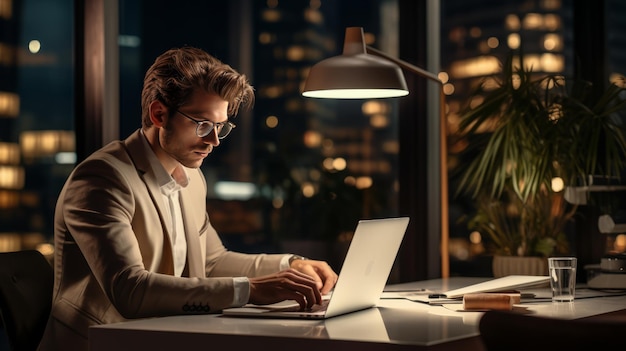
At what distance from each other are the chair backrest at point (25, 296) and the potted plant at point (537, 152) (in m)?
2.03

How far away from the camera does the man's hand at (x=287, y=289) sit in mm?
2570

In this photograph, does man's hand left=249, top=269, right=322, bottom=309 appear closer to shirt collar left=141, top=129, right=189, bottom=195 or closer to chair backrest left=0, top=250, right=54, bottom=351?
shirt collar left=141, top=129, right=189, bottom=195

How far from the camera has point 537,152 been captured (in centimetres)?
411

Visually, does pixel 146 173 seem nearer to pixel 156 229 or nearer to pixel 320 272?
pixel 156 229

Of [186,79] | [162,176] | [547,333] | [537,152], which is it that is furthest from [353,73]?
[547,333]

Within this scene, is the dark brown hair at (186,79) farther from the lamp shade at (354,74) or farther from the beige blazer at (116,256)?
the lamp shade at (354,74)

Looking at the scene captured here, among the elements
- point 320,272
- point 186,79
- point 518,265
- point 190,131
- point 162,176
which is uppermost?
point 186,79

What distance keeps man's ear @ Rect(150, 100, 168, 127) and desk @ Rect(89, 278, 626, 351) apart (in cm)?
78

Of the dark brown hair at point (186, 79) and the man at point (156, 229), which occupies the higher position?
the dark brown hair at point (186, 79)

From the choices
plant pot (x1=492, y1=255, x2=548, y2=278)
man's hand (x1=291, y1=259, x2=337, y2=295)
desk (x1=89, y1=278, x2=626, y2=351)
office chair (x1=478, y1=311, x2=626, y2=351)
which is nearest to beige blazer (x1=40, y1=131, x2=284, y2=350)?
desk (x1=89, y1=278, x2=626, y2=351)

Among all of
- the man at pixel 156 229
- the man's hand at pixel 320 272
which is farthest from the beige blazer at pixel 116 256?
the man's hand at pixel 320 272

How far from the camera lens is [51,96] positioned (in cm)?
339

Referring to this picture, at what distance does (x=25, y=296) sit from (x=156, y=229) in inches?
17.0

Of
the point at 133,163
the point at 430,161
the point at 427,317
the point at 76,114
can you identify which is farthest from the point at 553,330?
the point at 430,161
